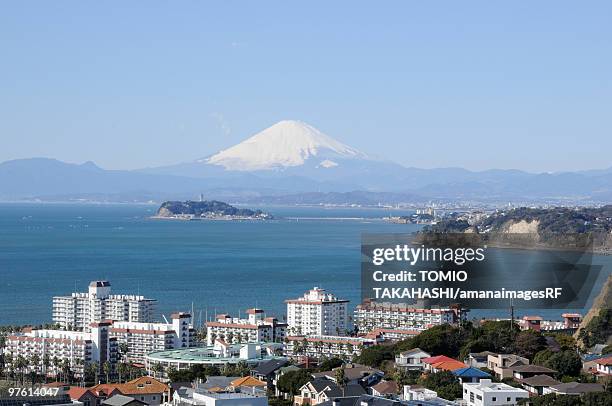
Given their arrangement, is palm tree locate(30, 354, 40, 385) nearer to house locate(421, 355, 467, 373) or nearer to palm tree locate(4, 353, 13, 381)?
palm tree locate(4, 353, 13, 381)

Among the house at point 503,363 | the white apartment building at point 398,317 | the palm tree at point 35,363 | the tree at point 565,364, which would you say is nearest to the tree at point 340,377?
the house at point 503,363

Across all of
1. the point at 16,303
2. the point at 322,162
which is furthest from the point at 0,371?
the point at 322,162

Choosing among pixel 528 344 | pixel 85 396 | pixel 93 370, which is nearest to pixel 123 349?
pixel 93 370

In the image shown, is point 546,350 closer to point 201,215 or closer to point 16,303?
point 16,303

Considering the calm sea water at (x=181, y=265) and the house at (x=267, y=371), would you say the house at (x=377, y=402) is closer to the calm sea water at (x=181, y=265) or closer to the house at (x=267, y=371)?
the house at (x=267, y=371)

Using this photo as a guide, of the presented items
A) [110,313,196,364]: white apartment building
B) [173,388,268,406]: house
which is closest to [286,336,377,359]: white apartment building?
[110,313,196,364]: white apartment building
